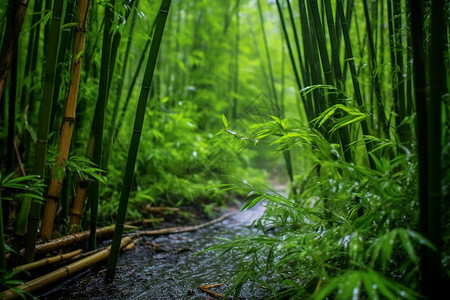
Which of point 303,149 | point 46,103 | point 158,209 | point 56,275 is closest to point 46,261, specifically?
point 56,275

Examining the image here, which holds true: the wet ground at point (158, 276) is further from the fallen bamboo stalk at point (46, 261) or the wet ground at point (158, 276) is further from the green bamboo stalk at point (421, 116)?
the green bamboo stalk at point (421, 116)

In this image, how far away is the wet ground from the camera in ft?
3.83

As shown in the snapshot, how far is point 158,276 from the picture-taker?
1.38m

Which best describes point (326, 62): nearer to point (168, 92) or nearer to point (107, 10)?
point (107, 10)

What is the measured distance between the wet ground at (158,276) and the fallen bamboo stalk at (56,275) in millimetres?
61

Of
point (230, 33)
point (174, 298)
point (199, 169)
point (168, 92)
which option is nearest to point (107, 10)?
point (174, 298)

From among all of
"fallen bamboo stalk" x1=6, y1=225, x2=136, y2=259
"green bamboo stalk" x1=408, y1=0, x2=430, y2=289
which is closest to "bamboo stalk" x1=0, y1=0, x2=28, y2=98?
"fallen bamboo stalk" x1=6, y1=225, x2=136, y2=259

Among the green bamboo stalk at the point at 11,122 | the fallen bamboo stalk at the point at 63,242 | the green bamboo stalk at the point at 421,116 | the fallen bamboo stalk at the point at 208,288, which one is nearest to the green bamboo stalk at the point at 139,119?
the fallen bamboo stalk at the point at 63,242

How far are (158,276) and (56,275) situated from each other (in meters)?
0.42

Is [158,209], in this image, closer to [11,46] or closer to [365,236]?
[11,46]

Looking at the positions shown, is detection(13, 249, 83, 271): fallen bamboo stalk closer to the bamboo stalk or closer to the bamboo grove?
the bamboo grove

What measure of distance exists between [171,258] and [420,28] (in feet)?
4.73

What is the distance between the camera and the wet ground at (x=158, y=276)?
3.83ft

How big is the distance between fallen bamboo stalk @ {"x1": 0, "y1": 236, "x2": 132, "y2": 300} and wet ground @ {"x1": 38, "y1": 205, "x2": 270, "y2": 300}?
61 mm
